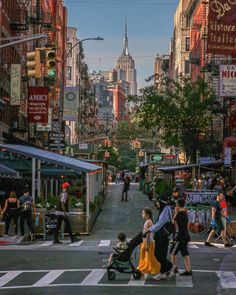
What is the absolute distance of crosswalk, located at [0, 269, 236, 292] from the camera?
50.8 feet

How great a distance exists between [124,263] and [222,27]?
13895 mm

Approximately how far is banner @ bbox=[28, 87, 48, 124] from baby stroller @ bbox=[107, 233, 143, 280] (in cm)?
2738

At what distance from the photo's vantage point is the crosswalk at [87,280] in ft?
50.8

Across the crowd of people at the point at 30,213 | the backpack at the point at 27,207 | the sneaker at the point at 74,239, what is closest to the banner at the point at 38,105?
the crowd of people at the point at 30,213

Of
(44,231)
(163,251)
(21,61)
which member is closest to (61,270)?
(163,251)

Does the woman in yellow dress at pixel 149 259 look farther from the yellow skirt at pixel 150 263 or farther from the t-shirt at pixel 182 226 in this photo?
the t-shirt at pixel 182 226

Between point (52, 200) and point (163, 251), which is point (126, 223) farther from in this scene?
point (163, 251)

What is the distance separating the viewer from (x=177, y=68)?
119562mm

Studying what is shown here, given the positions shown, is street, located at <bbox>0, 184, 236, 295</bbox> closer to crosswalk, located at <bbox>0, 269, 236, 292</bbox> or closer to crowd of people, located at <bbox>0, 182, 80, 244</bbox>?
crosswalk, located at <bbox>0, 269, 236, 292</bbox>

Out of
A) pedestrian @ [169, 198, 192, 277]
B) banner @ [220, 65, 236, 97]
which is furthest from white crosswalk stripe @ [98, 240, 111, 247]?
banner @ [220, 65, 236, 97]

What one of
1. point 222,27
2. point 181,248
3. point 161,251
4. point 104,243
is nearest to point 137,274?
point 161,251

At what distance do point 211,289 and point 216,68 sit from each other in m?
42.0

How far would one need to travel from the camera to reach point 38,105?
43594 millimetres

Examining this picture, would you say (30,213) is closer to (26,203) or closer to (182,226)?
(26,203)
